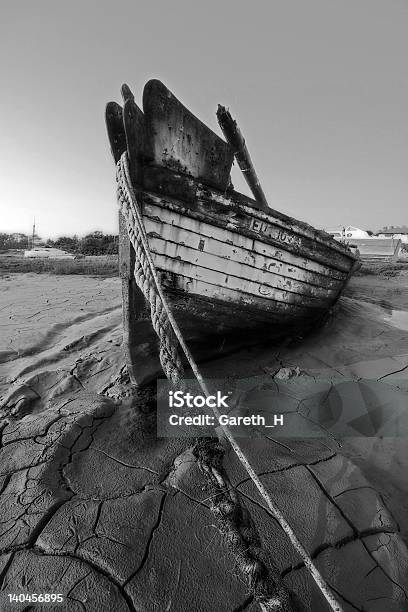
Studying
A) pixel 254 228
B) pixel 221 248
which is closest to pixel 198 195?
pixel 221 248

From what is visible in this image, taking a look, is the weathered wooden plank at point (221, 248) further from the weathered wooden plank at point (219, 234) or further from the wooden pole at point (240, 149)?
the wooden pole at point (240, 149)

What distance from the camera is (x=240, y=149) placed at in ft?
12.7

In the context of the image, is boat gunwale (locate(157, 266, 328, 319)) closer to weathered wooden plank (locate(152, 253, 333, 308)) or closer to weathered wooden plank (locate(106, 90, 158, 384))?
weathered wooden plank (locate(152, 253, 333, 308))

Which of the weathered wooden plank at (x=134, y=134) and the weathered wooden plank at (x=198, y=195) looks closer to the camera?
the weathered wooden plank at (x=134, y=134)

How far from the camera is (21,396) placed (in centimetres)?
306

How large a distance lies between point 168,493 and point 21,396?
1910mm

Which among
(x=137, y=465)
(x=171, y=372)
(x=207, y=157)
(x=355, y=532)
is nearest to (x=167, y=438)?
(x=137, y=465)

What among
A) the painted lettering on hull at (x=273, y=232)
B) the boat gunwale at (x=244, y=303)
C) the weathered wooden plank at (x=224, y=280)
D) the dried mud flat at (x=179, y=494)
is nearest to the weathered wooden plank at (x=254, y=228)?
the painted lettering on hull at (x=273, y=232)

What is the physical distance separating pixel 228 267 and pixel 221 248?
21cm

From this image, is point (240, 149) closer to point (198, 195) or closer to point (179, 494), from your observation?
point (198, 195)

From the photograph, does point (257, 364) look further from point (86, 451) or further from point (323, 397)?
point (86, 451)

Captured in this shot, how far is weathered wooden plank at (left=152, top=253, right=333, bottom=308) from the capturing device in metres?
2.99

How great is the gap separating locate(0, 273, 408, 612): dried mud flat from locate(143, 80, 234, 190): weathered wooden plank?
2.11 m

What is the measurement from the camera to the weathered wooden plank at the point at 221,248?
2908mm
